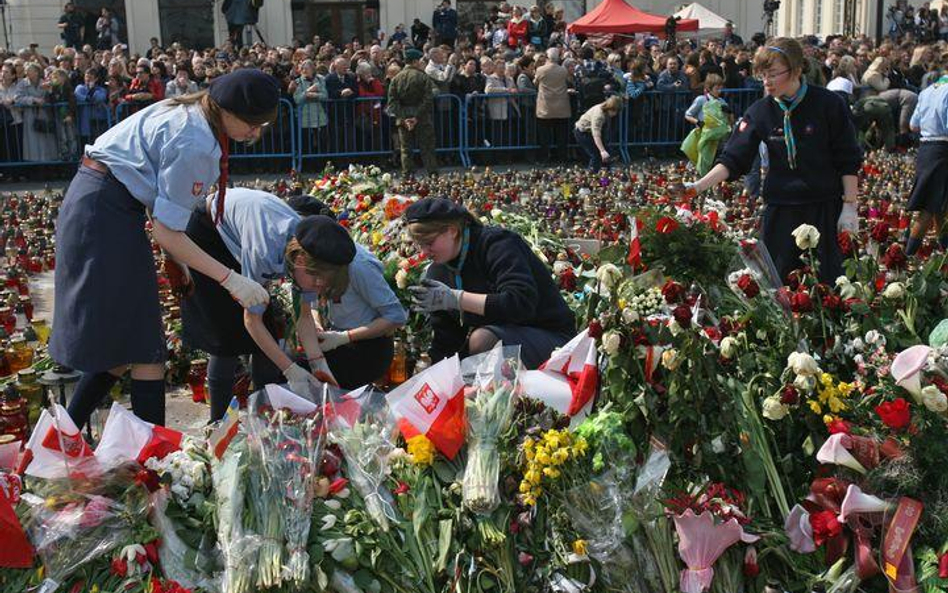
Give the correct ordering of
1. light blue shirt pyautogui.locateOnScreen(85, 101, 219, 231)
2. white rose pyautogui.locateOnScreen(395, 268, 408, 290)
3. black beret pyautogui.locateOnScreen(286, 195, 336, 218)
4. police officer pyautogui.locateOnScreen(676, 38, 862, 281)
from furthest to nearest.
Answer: white rose pyautogui.locateOnScreen(395, 268, 408, 290), police officer pyautogui.locateOnScreen(676, 38, 862, 281), black beret pyautogui.locateOnScreen(286, 195, 336, 218), light blue shirt pyautogui.locateOnScreen(85, 101, 219, 231)

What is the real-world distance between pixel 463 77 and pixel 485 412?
1302 cm

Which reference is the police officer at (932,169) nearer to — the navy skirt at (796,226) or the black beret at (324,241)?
the navy skirt at (796,226)

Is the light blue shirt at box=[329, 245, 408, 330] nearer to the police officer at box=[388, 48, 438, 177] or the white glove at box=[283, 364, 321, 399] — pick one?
the white glove at box=[283, 364, 321, 399]

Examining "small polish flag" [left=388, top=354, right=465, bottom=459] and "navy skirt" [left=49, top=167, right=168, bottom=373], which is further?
"navy skirt" [left=49, top=167, right=168, bottom=373]

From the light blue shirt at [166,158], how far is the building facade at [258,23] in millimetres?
19977

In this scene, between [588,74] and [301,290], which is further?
[588,74]

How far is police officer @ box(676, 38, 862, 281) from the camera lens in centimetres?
535

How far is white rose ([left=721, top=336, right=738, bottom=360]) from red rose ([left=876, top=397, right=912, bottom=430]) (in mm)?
485

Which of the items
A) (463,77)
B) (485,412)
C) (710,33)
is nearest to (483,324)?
(485,412)

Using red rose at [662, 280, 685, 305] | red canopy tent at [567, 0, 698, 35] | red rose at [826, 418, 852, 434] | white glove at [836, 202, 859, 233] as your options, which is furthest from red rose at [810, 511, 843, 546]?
red canopy tent at [567, 0, 698, 35]

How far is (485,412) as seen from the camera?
11.3 feet

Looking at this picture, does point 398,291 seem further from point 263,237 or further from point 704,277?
point 704,277

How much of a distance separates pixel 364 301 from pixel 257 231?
0.59 metres

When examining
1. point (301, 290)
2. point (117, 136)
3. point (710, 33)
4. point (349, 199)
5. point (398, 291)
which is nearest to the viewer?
point (117, 136)
